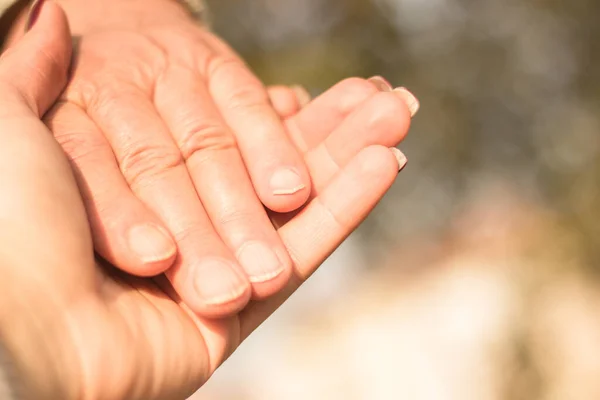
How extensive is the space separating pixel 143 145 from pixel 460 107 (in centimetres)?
105

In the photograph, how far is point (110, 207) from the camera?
49 centimetres

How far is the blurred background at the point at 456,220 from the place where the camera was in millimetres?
1245

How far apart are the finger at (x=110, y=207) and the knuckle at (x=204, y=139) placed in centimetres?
7

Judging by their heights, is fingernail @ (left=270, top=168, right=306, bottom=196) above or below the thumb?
below

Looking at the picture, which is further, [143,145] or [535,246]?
[535,246]

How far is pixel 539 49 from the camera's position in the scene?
1396mm

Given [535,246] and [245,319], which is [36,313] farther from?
[535,246]

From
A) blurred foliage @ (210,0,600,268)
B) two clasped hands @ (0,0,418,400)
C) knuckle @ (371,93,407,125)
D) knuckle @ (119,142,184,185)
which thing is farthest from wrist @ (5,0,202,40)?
blurred foliage @ (210,0,600,268)

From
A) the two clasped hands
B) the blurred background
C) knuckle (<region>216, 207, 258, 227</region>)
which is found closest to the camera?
the two clasped hands

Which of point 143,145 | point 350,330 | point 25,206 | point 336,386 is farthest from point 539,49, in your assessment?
point 25,206

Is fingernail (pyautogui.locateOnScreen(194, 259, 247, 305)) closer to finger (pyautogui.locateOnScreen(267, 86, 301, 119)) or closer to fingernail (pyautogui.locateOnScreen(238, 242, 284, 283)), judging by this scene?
fingernail (pyautogui.locateOnScreen(238, 242, 284, 283))

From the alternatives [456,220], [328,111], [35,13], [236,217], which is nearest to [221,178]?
[236,217]

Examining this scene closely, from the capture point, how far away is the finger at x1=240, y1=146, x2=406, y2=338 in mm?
530

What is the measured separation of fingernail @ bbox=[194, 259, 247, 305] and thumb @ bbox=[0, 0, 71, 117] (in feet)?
0.68
